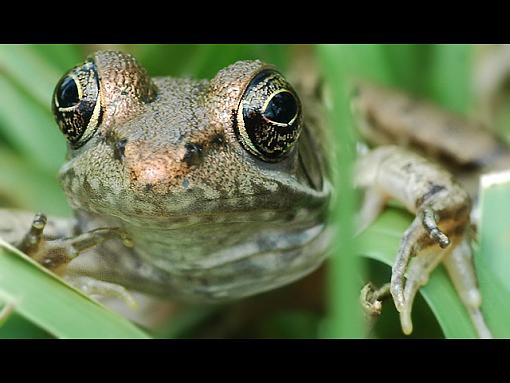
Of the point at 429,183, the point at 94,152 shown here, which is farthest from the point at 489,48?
the point at 94,152

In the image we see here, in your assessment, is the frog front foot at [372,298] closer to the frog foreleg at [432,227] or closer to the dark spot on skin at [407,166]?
the frog foreleg at [432,227]

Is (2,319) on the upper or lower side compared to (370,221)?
lower

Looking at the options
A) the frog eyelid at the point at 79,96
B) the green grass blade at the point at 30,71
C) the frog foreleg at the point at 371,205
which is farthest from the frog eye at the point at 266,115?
the green grass blade at the point at 30,71

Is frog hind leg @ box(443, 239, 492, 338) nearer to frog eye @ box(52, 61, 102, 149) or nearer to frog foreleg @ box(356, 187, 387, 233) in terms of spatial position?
frog foreleg @ box(356, 187, 387, 233)

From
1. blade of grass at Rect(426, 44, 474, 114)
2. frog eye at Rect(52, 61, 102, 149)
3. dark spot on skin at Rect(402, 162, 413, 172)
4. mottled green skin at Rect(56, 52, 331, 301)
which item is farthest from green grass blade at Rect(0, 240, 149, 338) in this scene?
blade of grass at Rect(426, 44, 474, 114)

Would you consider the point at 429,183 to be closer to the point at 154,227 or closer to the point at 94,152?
the point at 154,227

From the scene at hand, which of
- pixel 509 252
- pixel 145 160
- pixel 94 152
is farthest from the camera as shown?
pixel 509 252
